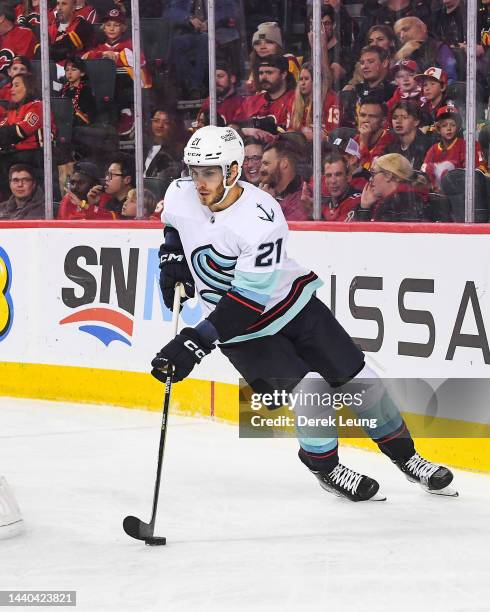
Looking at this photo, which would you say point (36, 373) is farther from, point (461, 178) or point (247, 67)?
point (461, 178)

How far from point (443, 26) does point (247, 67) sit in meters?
1.17

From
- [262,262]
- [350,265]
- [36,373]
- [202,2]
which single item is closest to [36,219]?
[36,373]

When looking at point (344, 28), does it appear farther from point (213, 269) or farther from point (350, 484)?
point (350, 484)

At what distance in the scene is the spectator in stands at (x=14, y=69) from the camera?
7125mm

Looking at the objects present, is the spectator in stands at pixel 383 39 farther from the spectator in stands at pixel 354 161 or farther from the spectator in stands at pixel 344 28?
the spectator in stands at pixel 354 161

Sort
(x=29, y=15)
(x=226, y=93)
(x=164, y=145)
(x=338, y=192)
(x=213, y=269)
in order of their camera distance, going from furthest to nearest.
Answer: (x=29, y=15)
(x=164, y=145)
(x=226, y=93)
(x=338, y=192)
(x=213, y=269)

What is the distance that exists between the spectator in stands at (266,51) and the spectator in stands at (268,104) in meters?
0.02

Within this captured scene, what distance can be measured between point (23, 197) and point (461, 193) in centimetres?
270

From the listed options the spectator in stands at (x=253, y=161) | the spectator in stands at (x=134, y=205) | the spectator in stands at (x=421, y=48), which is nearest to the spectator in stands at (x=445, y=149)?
the spectator in stands at (x=421, y=48)

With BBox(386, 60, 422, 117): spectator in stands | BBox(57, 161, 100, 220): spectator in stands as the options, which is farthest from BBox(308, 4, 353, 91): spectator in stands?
BBox(57, 161, 100, 220): spectator in stands

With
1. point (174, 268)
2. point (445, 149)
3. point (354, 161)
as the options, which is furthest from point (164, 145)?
point (174, 268)

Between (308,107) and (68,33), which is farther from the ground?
(68,33)

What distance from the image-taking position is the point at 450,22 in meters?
5.38

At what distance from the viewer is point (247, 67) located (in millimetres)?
6273
